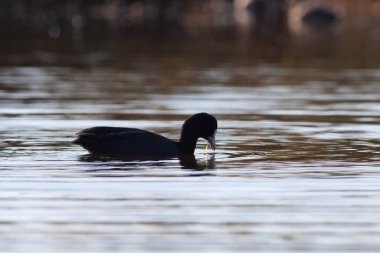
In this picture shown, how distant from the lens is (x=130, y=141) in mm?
13234

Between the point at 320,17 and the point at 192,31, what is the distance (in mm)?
10862

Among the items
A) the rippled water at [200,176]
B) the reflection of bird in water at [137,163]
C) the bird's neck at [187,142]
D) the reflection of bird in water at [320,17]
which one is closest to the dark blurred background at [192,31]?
the reflection of bird in water at [320,17]

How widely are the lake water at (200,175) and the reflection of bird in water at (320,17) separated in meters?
31.4

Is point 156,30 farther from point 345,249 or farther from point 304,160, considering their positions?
point 345,249

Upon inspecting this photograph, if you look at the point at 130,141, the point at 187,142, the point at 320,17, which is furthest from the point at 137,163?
the point at 320,17

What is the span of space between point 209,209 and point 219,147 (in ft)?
13.9

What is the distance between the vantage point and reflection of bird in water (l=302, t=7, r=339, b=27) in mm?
53875

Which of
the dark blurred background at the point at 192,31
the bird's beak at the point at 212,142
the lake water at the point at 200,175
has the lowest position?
the lake water at the point at 200,175

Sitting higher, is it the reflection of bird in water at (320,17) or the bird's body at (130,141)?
the reflection of bird in water at (320,17)

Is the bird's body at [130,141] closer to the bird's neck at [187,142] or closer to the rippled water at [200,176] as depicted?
the bird's neck at [187,142]

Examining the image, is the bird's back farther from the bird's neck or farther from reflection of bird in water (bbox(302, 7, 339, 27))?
reflection of bird in water (bbox(302, 7, 339, 27))

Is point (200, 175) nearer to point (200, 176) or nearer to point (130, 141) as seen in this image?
point (200, 176)

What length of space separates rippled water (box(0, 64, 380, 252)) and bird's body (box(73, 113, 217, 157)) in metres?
0.22

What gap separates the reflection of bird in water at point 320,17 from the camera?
53.9 meters
